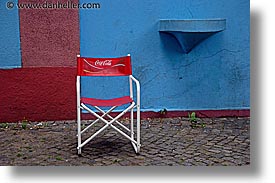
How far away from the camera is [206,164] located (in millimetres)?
3920

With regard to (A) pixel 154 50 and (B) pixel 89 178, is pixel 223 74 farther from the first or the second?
(B) pixel 89 178

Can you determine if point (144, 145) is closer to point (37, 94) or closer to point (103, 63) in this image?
Answer: point (103, 63)

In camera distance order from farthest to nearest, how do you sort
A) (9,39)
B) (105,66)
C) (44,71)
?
(44,71) → (9,39) → (105,66)

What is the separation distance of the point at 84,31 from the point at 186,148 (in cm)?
171

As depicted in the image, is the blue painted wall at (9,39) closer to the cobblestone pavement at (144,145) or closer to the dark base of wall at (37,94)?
the dark base of wall at (37,94)

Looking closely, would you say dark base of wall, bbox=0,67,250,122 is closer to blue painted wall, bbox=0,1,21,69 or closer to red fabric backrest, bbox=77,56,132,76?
blue painted wall, bbox=0,1,21,69

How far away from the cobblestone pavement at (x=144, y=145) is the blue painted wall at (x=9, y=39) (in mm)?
675

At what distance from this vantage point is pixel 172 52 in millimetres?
5176

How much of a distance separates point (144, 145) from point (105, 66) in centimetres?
81

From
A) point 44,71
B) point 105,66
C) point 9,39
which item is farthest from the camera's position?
point 44,71

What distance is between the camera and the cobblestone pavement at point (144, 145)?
4016 mm

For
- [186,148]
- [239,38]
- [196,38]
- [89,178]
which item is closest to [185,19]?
[196,38]

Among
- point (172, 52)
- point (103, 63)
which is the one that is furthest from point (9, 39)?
point (172, 52)

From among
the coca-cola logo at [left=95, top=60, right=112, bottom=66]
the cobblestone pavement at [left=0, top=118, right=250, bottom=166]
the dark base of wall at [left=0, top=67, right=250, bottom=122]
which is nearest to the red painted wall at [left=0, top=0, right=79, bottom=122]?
the dark base of wall at [left=0, top=67, right=250, bottom=122]
